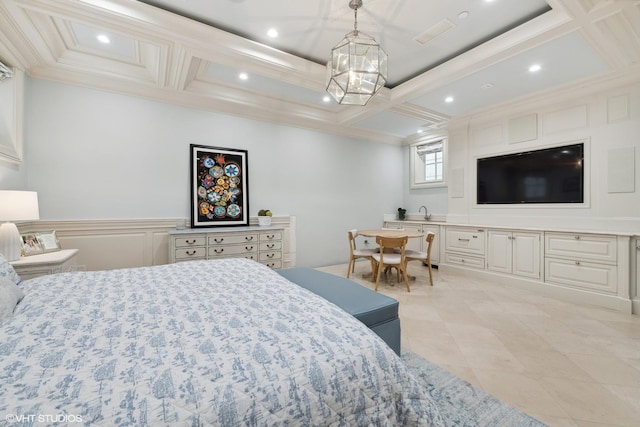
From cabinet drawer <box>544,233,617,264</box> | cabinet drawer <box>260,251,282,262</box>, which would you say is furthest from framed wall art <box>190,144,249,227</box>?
cabinet drawer <box>544,233,617,264</box>

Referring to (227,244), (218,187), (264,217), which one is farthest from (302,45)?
(227,244)

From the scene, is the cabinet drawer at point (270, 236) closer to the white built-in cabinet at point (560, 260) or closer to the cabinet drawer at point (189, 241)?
the cabinet drawer at point (189, 241)

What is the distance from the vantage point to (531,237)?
12.0 feet

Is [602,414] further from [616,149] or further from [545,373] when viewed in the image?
[616,149]

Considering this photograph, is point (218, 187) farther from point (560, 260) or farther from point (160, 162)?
point (560, 260)

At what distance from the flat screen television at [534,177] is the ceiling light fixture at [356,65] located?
3038 millimetres

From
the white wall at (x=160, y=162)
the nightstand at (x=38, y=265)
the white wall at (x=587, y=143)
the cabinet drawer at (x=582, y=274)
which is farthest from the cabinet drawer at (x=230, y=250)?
the cabinet drawer at (x=582, y=274)

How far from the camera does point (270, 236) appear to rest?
148 inches

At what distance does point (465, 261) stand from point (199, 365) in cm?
455

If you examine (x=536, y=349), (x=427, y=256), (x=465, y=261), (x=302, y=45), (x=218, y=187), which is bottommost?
(x=536, y=349)

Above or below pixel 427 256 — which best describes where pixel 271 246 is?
above

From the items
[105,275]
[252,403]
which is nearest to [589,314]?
[252,403]

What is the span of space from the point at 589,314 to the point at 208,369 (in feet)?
12.6

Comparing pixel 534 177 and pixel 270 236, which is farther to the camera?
pixel 534 177
